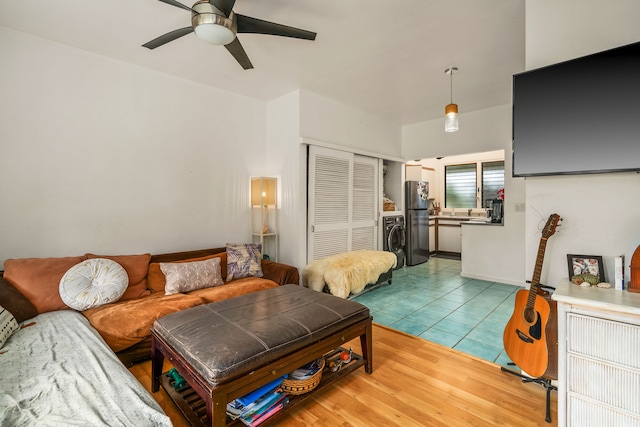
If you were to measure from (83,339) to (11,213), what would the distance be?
151 cm

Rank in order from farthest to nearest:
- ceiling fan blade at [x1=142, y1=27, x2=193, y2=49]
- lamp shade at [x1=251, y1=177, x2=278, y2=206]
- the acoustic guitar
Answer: lamp shade at [x1=251, y1=177, x2=278, y2=206] → ceiling fan blade at [x1=142, y1=27, x2=193, y2=49] → the acoustic guitar

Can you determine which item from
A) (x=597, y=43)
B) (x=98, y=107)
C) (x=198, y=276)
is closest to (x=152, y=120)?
(x=98, y=107)

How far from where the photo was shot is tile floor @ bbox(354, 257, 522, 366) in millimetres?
2576

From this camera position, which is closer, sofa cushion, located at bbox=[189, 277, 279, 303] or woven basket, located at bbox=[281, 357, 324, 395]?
woven basket, located at bbox=[281, 357, 324, 395]

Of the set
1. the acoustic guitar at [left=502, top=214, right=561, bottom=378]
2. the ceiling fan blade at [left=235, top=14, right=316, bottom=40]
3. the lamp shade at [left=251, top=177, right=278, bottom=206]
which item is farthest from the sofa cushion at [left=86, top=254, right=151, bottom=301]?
the acoustic guitar at [left=502, top=214, right=561, bottom=378]

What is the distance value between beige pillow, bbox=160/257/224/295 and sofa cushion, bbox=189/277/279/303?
0.08 m

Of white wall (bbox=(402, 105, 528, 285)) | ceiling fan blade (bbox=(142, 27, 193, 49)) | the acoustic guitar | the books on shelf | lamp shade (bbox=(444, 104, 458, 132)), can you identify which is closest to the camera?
the books on shelf

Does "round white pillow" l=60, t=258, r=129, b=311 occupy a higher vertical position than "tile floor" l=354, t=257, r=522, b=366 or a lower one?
higher

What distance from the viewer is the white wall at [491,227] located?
421 centimetres

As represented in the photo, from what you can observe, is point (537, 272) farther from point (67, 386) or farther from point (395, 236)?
point (395, 236)

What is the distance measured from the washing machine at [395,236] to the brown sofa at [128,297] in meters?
2.85

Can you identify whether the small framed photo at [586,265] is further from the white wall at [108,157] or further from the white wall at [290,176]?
the white wall at [108,157]

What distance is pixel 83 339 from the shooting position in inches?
68.1

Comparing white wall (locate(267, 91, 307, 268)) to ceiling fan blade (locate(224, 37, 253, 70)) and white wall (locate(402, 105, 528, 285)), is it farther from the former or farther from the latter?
white wall (locate(402, 105, 528, 285))
